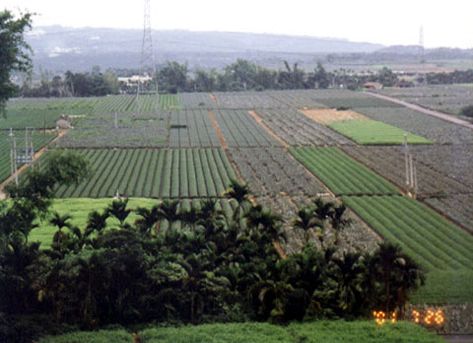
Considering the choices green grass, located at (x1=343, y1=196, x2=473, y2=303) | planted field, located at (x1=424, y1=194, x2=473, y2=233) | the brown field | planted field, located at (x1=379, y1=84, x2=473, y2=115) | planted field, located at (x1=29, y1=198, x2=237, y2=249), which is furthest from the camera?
planted field, located at (x1=379, y1=84, x2=473, y2=115)

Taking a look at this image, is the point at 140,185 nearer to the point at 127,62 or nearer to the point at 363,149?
the point at 363,149

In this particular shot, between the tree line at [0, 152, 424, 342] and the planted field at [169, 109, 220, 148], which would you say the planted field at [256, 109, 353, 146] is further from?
the tree line at [0, 152, 424, 342]

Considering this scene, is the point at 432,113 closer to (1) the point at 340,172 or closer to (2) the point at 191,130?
(2) the point at 191,130

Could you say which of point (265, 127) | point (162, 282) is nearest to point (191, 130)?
point (265, 127)

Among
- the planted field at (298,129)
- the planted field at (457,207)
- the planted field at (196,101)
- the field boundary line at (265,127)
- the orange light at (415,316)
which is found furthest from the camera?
the planted field at (196,101)

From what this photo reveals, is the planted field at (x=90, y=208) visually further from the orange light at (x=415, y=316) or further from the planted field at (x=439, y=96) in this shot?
the planted field at (x=439, y=96)

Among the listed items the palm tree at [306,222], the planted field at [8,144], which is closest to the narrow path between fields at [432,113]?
the planted field at [8,144]

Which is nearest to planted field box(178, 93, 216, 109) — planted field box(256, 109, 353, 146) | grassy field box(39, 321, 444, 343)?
planted field box(256, 109, 353, 146)
